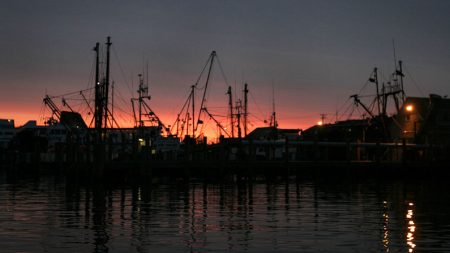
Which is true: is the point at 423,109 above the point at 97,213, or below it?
above

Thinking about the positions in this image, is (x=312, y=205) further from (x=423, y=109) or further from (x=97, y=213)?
(x=423, y=109)

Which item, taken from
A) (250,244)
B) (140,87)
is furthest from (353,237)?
(140,87)

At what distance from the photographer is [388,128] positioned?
9888 cm

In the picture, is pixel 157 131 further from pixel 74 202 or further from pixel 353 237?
pixel 353 237

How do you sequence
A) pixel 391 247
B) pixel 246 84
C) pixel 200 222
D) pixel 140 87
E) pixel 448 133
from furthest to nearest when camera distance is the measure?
1. pixel 246 84
2. pixel 140 87
3. pixel 448 133
4. pixel 200 222
5. pixel 391 247

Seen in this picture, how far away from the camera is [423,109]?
8888 cm

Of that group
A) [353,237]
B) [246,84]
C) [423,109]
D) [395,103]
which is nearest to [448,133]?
[423,109]

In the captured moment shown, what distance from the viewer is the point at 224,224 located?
82.4 feet

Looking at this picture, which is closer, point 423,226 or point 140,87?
point 423,226

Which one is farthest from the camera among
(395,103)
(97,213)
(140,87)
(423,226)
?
(140,87)

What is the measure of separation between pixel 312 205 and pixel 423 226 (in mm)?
10589

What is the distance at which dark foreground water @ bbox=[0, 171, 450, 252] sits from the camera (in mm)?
19688

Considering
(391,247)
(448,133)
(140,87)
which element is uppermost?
(140,87)

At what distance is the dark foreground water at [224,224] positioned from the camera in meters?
19.7
